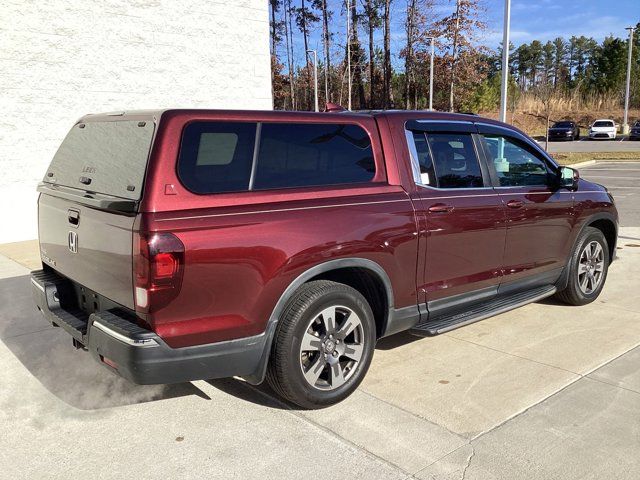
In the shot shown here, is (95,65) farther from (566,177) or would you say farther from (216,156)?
(566,177)

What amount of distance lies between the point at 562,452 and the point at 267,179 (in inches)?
87.3

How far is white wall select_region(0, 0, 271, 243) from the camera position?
9.16 metres

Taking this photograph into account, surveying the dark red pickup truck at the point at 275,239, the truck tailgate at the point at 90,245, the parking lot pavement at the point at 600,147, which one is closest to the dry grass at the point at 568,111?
the parking lot pavement at the point at 600,147

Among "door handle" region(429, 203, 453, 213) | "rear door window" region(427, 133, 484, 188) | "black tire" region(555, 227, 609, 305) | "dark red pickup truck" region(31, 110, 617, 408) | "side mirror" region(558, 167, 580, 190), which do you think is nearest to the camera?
"dark red pickup truck" region(31, 110, 617, 408)

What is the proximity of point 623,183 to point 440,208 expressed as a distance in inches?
613

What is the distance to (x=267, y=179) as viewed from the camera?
3328 mm

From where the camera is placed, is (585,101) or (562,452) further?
(585,101)

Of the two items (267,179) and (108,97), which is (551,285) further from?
(108,97)

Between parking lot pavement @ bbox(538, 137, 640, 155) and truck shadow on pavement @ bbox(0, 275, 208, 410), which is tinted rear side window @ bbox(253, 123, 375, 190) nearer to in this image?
truck shadow on pavement @ bbox(0, 275, 208, 410)

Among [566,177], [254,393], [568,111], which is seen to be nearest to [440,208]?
[566,177]

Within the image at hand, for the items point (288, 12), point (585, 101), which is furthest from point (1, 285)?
point (585, 101)

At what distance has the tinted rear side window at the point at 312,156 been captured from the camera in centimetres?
338

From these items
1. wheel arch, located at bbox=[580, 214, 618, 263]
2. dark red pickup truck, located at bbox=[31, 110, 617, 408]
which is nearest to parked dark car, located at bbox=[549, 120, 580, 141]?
wheel arch, located at bbox=[580, 214, 618, 263]

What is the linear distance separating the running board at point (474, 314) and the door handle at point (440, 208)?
0.80 m
